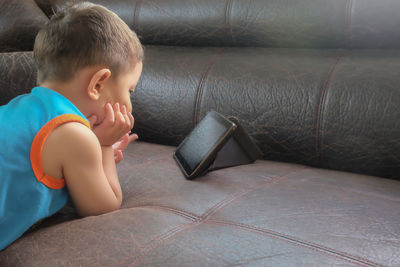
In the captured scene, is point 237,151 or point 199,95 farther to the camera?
point 199,95

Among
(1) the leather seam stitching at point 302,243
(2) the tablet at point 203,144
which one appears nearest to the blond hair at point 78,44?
(2) the tablet at point 203,144

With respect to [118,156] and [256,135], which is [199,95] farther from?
[118,156]

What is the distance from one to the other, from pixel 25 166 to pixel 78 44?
274 millimetres

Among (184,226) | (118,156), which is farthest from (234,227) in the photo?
(118,156)

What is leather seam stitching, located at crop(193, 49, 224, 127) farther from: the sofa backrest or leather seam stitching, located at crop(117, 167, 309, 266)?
leather seam stitching, located at crop(117, 167, 309, 266)

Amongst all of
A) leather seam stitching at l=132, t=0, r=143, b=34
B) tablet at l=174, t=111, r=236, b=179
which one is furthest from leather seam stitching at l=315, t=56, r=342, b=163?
leather seam stitching at l=132, t=0, r=143, b=34

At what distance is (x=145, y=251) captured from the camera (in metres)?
0.66

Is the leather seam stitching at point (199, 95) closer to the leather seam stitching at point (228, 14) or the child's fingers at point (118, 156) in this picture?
the leather seam stitching at point (228, 14)

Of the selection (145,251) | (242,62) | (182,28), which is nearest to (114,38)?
(145,251)

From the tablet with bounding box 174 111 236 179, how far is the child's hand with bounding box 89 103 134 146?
7.8 inches

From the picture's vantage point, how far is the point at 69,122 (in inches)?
31.2

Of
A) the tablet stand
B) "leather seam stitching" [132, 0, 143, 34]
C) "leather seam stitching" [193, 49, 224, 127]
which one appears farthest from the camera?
"leather seam stitching" [132, 0, 143, 34]

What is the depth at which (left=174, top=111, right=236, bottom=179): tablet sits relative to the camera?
103 cm

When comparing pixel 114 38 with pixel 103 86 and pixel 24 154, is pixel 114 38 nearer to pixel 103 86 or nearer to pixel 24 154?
pixel 103 86
